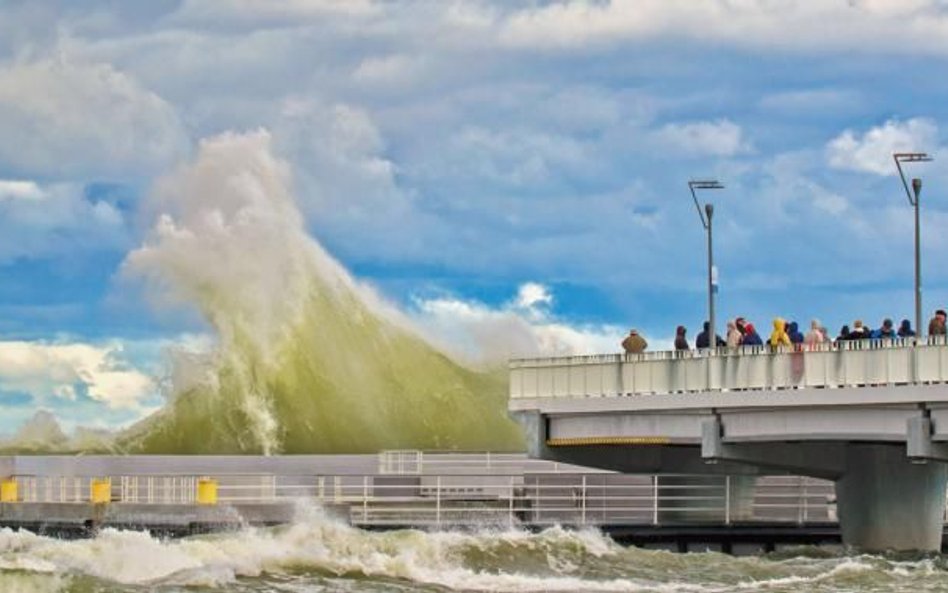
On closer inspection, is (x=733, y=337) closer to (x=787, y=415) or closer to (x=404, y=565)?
(x=787, y=415)

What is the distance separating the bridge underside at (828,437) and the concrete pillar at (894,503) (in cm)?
2

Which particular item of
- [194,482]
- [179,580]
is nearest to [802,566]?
[179,580]

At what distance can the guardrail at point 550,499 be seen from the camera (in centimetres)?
6319

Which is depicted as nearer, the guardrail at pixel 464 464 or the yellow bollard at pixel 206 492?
the yellow bollard at pixel 206 492

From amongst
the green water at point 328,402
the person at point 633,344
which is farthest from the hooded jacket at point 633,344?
the green water at point 328,402

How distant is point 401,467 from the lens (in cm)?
8125

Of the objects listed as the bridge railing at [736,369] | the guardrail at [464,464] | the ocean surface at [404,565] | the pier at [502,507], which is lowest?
the ocean surface at [404,565]

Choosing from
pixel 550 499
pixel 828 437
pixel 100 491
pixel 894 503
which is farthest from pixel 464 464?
pixel 828 437

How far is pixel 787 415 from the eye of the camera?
60.0 meters

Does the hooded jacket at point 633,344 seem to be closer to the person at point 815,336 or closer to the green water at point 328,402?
the person at point 815,336

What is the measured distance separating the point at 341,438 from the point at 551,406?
5019 cm

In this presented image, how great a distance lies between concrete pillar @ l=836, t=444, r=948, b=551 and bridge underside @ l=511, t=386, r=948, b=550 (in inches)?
1.0

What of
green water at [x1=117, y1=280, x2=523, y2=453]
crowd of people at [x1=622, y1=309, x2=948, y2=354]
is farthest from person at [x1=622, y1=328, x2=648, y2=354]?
green water at [x1=117, y1=280, x2=523, y2=453]

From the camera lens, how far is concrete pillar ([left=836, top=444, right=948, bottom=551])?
60.8 m
